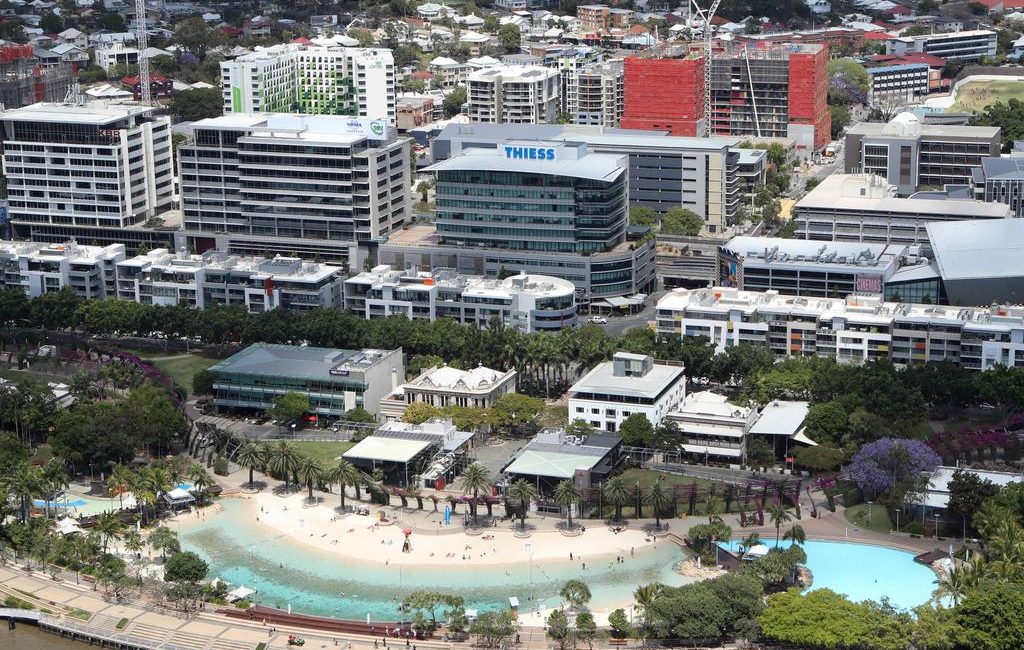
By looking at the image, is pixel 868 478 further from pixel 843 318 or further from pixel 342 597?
pixel 342 597

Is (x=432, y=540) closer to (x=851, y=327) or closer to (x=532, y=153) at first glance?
(x=851, y=327)

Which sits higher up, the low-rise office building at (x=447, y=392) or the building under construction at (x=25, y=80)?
the building under construction at (x=25, y=80)

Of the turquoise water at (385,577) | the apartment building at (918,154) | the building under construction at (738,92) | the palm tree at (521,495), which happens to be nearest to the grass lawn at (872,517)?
the turquoise water at (385,577)

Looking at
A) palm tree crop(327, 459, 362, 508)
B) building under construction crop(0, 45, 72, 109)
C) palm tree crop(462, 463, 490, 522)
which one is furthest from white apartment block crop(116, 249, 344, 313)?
building under construction crop(0, 45, 72, 109)

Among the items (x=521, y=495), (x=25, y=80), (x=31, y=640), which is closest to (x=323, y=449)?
(x=521, y=495)

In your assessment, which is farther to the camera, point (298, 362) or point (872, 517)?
point (298, 362)

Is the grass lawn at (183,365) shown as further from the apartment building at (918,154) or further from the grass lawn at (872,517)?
the apartment building at (918,154)
